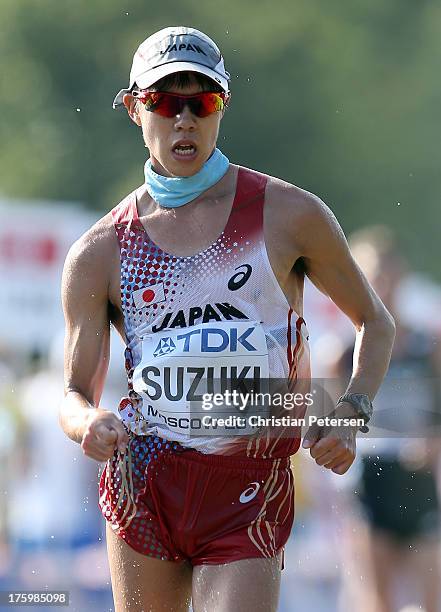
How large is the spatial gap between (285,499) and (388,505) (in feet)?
7.91

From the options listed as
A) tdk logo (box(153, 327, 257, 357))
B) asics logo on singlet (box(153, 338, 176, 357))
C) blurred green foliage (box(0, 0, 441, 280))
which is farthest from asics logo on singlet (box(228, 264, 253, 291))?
blurred green foliage (box(0, 0, 441, 280))

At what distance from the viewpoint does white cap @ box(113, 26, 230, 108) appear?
4.05m

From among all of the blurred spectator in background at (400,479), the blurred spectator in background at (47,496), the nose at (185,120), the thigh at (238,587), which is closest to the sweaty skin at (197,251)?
the nose at (185,120)

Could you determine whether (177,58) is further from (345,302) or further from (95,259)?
(345,302)

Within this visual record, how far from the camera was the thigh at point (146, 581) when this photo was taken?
404cm

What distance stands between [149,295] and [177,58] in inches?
26.2

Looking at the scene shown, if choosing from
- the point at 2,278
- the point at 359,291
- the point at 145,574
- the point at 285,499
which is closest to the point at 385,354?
the point at 359,291

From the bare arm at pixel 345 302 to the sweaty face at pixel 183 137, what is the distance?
334 mm

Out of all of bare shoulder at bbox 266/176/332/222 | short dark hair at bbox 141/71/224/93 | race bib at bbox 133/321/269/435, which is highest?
→ short dark hair at bbox 141/71/224/93

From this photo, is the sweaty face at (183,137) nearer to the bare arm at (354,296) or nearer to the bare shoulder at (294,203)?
the bare shoulder at (294,203)

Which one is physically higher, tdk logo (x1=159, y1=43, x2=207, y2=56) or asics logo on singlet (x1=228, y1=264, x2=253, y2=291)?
tdk logo (x1=159, y1=43, x2=207, y2=56)

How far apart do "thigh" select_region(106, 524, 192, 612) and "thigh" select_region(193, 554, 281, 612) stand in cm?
12

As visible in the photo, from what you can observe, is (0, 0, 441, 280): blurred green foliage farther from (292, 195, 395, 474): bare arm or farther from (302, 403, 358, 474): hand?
(302, 403, 358, 474): hand

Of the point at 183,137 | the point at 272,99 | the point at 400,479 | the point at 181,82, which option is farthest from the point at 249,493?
the point at 272,99
